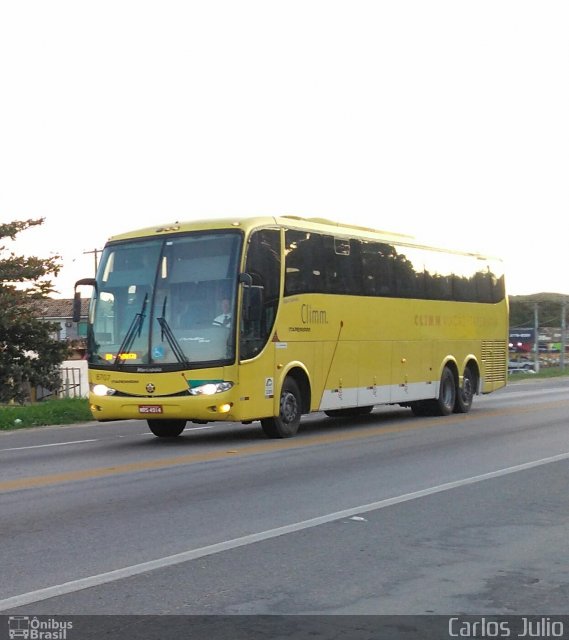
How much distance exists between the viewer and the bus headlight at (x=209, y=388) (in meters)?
15.8

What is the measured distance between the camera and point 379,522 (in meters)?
8.96

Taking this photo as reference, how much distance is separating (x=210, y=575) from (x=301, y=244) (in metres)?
11.3

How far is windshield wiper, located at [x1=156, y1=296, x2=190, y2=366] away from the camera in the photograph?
15945mm

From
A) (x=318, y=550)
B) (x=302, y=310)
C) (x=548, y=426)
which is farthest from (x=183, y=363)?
(x=318, y=550)

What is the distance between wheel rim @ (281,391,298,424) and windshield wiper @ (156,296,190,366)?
2055mm

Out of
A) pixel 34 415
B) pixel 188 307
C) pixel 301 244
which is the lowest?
pixel 34 415

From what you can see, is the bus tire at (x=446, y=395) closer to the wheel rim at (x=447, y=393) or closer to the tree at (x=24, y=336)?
the wheel rim at (x=447, y=393)

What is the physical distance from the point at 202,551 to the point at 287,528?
1.12m

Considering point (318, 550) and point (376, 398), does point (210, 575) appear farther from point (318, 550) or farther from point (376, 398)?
point (376, 398)

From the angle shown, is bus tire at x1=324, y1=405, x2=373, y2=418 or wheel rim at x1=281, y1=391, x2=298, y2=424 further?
bus tire at x1=324, y1=405, x2=373, y2=418

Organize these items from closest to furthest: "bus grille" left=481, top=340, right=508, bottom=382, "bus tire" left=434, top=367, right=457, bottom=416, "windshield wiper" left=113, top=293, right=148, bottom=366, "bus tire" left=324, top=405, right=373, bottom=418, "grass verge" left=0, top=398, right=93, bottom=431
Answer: "windshield wiper" left=113, top=293, right=148, bottom=366
"grass verge" left=0, top=398, right=93, bottom=431
"bus tire" left=324, top=405, right=373, bottom=418
"bus tire" left=434, top=367, right=457, bottom=416
"bus grille" left=481, top=340, right=508, bottom=382
